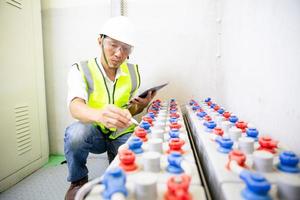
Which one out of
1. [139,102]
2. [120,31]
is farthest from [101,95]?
[120,31]

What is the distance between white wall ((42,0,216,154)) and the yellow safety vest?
40 cm

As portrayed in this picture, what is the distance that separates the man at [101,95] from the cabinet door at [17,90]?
492mm

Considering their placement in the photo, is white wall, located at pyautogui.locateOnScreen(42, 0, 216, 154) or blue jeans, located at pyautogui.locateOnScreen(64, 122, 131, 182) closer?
blue jeans, located at pyautogui.locateOnScreen(64, 122, 131, 182)

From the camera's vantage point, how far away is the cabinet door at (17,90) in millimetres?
1331

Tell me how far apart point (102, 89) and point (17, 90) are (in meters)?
0.64

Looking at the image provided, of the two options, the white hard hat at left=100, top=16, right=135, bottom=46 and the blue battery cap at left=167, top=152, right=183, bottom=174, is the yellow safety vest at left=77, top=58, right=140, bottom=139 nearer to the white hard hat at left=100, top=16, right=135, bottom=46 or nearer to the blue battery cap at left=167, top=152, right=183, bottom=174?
the white hard hat at left=100, top=16, right=135, bottom=46

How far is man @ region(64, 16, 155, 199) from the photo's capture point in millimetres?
1088

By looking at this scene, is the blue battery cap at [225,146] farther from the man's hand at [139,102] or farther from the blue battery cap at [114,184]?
the man's hand at [139,102]

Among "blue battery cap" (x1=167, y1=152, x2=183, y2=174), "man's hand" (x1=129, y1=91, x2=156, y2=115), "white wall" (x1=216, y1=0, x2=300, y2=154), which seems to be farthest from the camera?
"man's hand" (x1=129, y1=91, x2=156, y2=115)

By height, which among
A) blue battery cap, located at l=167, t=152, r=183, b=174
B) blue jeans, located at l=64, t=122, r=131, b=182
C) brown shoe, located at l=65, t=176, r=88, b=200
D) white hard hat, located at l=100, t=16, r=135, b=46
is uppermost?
white hard hat, located at l=100, t=16, r=135, b=46

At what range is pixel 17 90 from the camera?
4.73ft

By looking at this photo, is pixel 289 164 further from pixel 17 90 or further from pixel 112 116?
pixel 17 90

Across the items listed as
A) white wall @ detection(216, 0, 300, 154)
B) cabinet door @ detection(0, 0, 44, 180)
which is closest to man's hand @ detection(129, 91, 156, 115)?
white wall @ detection(216, 0, 300, 154)

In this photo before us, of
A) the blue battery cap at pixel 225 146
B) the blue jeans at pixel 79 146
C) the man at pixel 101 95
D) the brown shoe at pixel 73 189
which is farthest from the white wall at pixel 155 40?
the blue battery cap at pixel 225 146
